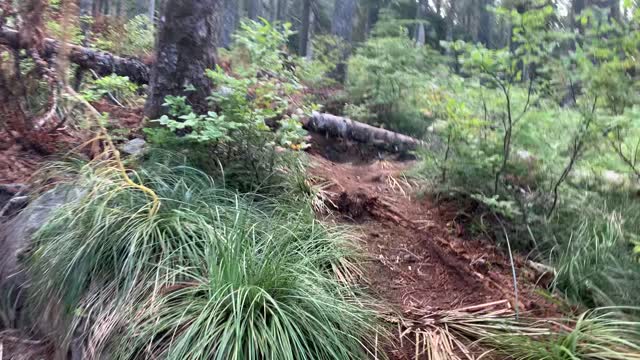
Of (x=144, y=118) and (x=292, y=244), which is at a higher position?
(x=144, y=118)

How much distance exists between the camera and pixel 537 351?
2.91 meters

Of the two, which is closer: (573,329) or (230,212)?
(573,329)

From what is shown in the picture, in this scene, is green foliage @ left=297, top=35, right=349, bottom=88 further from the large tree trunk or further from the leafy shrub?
the leafy shrub

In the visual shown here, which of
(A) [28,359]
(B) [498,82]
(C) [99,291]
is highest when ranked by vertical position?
(B) [498,82]

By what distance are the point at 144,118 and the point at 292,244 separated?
2564mm

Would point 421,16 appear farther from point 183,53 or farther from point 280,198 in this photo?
point 280,198

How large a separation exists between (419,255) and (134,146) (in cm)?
297

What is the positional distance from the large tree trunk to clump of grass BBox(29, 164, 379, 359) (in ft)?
3.67

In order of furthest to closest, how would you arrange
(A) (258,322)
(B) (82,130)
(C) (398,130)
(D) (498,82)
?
(C) (398,130)
(B) (82,130)
(D) (498,82)
(A) (258,322)

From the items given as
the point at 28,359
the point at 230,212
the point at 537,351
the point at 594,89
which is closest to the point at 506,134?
the point at 594,89

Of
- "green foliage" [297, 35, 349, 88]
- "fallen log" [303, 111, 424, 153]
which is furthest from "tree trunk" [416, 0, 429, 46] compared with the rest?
"fallen log" [303, 111, 424, 153]

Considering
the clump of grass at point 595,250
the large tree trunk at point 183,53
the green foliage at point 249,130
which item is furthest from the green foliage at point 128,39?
the clump of grass at point 595,250

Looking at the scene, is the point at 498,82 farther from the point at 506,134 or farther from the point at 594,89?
the point at 594,89

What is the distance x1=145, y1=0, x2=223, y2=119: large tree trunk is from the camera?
5086mm
